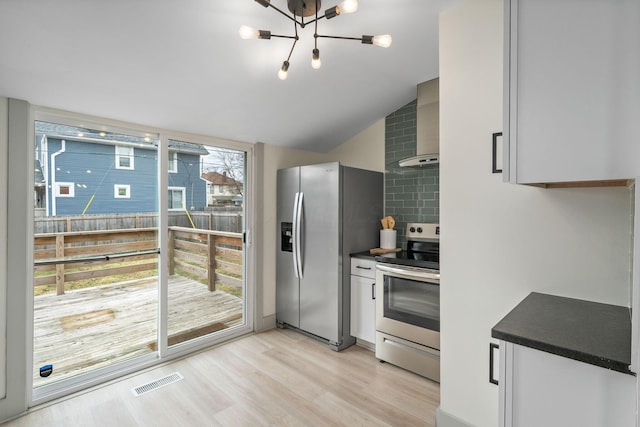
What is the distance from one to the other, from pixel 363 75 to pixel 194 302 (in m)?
2.72

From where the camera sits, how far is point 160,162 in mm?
2891

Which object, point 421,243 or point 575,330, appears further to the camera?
point 421,243

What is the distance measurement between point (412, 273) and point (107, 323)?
2632 millimetres

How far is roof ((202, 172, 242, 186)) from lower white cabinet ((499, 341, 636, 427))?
116 inches

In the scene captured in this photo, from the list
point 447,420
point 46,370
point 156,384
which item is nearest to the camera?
point 447,420

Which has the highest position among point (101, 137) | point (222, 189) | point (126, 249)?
point (101, 137)

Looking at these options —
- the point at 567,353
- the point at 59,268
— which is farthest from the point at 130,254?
the point at 567,353

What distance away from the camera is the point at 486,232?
1822 millimetres

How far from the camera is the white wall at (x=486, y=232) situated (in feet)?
4.90

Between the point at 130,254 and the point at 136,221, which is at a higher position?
the point at 136,221

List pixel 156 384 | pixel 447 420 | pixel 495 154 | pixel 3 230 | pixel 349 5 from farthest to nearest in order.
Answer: pixel 156 384, pixel 3 230, pixel 447 420, pixel 495 154, pixel 349 5

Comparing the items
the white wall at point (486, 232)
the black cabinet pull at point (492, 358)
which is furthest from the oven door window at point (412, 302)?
the black cabinet pull at point (492, 358)

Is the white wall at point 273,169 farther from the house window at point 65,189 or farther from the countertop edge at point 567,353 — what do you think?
the countertop edge at point 567,353

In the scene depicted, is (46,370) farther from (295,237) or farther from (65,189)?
(295,237)
